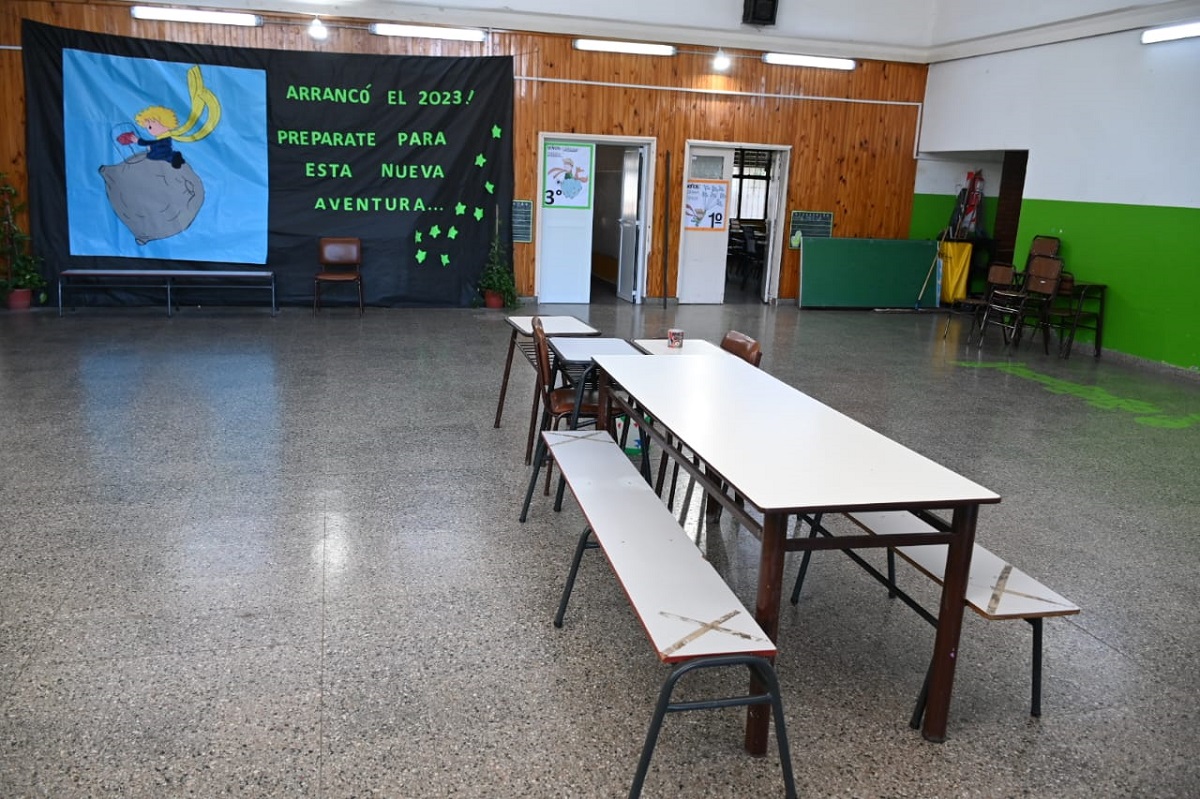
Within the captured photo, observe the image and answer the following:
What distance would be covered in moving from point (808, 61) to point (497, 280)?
175 inches

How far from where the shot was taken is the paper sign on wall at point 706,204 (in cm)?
1078

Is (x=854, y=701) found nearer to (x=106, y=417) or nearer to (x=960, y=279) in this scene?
(x=106, y=417)

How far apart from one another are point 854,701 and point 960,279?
9.63 m

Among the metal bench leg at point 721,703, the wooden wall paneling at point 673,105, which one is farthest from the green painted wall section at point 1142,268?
the metal bench leg at point 721,703

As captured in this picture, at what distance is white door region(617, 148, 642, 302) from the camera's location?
35.4 ft


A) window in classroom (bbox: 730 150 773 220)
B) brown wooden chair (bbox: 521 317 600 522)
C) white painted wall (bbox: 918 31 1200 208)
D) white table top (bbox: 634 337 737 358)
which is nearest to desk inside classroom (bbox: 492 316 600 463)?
brown wooden chair (bbox: 521 317 600 522)

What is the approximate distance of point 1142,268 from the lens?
8211 mm

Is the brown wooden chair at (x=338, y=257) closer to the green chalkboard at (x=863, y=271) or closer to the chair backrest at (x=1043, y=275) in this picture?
the green chalkboard at (x=863, y=271)

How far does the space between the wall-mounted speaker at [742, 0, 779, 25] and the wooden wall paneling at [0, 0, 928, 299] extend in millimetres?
402

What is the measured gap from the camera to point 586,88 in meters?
10.0

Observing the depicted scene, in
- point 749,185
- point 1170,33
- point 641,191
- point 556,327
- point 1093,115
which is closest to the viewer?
point 556,327

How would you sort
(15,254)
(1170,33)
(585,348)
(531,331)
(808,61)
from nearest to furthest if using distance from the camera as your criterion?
(585,348)
(531,331)
(1170,33)
(15,254)
(808,61)

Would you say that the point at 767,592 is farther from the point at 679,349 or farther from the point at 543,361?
the point at 679,349

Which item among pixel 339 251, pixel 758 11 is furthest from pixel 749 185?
pixel 339 251
